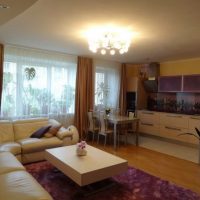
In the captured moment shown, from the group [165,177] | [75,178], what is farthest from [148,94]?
[75,178]

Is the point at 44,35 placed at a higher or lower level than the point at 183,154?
higher

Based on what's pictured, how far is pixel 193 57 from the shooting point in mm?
5207

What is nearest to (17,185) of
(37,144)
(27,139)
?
(37,144)

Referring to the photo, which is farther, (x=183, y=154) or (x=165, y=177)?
(x=183, y=154)

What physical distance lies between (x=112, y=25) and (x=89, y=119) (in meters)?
3.00

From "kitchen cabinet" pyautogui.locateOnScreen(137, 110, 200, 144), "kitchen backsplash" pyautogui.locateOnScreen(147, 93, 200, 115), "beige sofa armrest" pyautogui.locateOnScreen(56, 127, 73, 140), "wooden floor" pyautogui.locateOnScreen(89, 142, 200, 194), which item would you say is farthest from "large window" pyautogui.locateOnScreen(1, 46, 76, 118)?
"kitchen backsplash" pyautogui.locateOnScreen(147, 93, 200, 115)

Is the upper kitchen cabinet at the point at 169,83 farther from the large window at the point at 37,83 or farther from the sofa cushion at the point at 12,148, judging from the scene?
the sofa cushion at the point at 12,148

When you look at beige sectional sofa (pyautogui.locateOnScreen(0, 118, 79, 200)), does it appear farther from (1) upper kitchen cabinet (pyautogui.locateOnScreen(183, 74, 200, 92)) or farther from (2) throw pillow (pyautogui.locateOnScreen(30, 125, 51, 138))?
(1) upper kitchen cabinet (pyautogui.locateOnScreen(183, 74, 200, 92))

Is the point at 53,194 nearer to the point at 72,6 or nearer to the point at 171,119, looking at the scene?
the point at 72,6

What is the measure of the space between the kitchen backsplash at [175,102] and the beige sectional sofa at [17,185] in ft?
15.6

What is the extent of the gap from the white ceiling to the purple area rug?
2.31 m

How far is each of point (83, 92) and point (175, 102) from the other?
2913 millimetres

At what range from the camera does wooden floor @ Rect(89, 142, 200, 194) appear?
10.1ft

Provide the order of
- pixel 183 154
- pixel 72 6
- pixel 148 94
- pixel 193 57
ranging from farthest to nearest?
pixel 148 94, pixel 193 57, pixel 183 154, pixel 72 6
